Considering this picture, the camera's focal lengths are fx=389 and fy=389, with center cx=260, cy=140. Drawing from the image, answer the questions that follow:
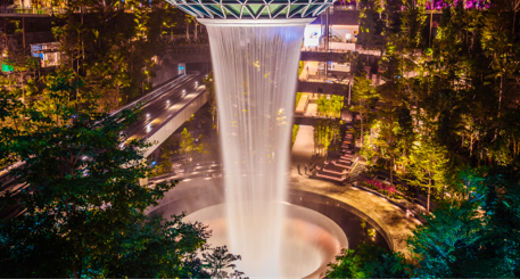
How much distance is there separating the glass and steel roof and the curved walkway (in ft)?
45.2

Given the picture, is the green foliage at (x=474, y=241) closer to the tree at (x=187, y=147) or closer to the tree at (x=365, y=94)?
the tree at (x=365, y=94)

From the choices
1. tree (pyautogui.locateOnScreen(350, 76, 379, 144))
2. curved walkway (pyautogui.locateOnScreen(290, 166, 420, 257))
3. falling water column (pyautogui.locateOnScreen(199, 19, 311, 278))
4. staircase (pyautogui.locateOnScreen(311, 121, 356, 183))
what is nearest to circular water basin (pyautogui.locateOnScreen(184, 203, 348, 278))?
falling water column (pyautogui.locateOnScreen(199, 19, 311, 278))

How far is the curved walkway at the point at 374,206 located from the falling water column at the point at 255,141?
6.57 feet

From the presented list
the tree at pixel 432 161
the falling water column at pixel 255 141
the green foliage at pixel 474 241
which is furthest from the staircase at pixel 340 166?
the green foliage at pixel 474 241

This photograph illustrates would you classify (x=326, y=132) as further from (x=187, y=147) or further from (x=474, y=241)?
(x=474, y=241)

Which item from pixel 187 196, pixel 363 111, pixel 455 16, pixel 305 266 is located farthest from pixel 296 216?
pixel 455 16

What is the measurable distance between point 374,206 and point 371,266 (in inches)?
657

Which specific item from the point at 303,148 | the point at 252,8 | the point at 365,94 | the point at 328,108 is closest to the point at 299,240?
the point at 365,94

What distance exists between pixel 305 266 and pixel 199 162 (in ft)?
56.5

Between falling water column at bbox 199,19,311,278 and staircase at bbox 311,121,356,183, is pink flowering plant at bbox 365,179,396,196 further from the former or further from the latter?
falling water column at bbox 199,19,311,278

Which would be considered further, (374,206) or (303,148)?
(303,148)

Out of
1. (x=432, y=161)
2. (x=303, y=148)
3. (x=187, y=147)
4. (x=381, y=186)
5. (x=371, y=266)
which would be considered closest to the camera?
(x=371, y=266)

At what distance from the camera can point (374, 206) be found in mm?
24891

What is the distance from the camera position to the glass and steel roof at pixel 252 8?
841 cm
